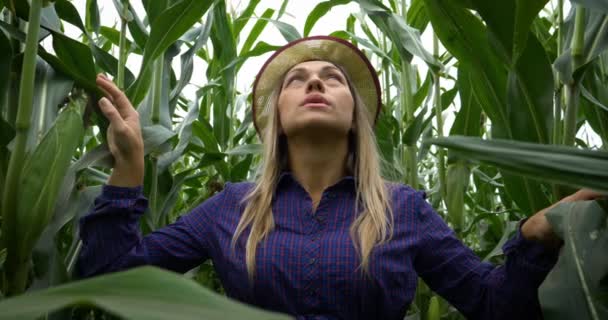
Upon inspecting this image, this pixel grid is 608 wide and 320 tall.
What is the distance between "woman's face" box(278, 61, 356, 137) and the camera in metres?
1.26

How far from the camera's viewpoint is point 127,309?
27 centimetres

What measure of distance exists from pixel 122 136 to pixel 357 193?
51 cm

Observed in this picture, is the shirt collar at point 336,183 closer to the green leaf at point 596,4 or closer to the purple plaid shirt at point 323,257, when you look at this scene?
the purple plaid shirt at point 323,257

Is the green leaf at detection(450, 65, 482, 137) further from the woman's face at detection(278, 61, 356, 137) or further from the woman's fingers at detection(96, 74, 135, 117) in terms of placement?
the woman's fingers at detection(96, 74, 135, 117)

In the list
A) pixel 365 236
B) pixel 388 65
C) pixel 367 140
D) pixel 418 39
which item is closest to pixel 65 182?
pixel 365 236

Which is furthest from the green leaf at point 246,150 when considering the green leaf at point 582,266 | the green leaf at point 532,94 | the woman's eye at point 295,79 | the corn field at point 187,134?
the green leaf at point 582,266

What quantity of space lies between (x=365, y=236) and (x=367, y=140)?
0.31 m

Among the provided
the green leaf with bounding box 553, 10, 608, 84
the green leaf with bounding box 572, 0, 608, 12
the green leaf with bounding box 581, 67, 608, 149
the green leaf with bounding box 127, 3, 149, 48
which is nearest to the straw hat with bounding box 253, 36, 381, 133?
the green leaf with bounding box 127, 3, 149, 48

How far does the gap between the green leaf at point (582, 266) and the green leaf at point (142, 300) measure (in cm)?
60

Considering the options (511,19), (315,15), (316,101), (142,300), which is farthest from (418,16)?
(142,300)

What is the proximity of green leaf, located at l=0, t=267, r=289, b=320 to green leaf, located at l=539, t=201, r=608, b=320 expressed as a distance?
600 millimetres

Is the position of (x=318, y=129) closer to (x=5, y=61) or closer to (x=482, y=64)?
(x=482, y=64)

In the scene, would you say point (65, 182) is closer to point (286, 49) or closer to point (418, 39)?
point (286, 49)

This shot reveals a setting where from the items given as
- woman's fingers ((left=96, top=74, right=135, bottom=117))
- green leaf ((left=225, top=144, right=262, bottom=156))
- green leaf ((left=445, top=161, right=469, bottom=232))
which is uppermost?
woman's fingers ((left=96, top=74, right=135, bottom=117))
